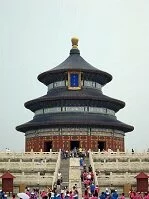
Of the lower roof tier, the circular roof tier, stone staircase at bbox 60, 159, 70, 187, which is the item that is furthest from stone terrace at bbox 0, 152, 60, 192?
the circular roof tier

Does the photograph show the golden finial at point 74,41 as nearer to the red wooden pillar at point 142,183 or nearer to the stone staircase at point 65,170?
the stone staircase at point 65,170

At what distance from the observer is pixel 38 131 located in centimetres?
5909

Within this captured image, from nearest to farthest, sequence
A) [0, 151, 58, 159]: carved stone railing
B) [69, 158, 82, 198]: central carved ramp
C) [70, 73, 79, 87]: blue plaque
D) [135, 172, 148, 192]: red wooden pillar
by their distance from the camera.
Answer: [69, 158, 82, 198]: central carved ramp → [135, 172, 148, 192]: red wooden pillar → [0, 151, 58, 159]: carved stone railing → [70, 73, 79, 87]: blue plaque

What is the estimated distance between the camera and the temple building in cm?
5734

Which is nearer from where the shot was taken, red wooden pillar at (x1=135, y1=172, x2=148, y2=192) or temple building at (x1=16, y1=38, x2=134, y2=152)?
red wooden pillar at (x1=135, y1=172, x2=148, y2=192)

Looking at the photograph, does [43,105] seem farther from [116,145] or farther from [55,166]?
[55,166]

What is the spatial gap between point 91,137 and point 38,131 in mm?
6133

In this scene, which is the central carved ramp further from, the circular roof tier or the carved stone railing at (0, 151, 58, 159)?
the circular roof tier

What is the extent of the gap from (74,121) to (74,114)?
2.09 meters

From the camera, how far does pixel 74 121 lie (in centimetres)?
5669

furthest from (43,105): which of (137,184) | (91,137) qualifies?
(137,184)

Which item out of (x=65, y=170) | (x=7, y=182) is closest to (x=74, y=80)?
(x=65, y=170)

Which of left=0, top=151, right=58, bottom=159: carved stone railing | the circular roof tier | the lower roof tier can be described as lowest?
left=0, top=151, right=58, bottom=159: carved stone railing

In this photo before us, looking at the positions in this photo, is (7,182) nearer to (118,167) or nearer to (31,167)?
(31,167)
